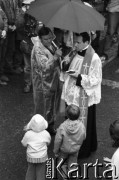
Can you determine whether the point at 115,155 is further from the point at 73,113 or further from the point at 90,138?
the point at 90,138

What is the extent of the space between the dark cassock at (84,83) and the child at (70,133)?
543mm

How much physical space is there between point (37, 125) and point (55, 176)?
1.10 metres

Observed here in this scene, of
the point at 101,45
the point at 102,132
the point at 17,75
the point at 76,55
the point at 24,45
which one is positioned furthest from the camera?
the point at 101,45

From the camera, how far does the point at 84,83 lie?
5.44m

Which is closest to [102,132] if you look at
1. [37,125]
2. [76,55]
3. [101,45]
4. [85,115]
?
[85,115]

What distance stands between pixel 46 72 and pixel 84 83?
74cm

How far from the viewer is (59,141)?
509cm

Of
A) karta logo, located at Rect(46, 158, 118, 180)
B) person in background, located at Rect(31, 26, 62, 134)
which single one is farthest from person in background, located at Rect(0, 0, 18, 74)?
karta logo, located at Rect(46, 158, 118, 180)

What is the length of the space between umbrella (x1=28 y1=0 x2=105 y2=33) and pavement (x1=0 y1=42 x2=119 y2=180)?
1955 millimetres

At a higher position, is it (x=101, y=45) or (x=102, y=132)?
(x=101, y=45)

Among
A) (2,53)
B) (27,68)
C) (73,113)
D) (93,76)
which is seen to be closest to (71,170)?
(73,113)

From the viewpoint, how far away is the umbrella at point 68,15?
5180 mm

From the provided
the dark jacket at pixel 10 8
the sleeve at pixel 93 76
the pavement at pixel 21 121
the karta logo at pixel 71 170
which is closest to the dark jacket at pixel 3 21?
the dark jacket at pixel 10 8

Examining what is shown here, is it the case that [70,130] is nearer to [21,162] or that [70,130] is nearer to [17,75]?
[21,162]
